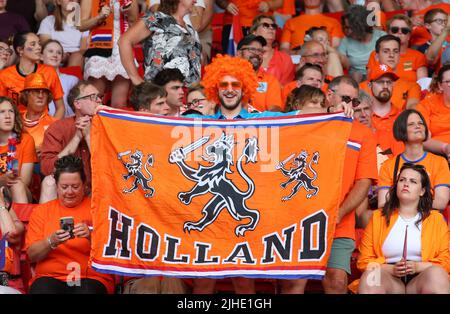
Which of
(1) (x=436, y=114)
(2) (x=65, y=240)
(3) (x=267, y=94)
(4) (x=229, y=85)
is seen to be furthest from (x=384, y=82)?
(2) (x=65, y=240)

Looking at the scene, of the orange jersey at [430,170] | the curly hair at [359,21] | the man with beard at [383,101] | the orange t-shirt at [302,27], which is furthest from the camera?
the orange t-shirt at [302,27]

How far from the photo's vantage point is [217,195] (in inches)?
345

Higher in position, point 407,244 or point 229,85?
point 229,85

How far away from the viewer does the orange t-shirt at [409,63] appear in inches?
505

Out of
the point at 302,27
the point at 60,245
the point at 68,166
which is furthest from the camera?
the point at 302,27

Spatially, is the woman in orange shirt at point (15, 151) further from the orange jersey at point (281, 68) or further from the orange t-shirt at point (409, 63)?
the orange t-shirt at point (409, 63)

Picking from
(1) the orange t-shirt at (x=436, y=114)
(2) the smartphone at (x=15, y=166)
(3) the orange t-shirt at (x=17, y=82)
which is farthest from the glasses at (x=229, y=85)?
(3) the orange t-shirt at (x=17, y=82)

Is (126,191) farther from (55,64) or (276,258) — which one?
(55,64)

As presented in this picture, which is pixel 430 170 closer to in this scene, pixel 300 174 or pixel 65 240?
pixel 300 174

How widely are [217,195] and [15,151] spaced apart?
2365 mm

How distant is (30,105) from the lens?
38.0ft

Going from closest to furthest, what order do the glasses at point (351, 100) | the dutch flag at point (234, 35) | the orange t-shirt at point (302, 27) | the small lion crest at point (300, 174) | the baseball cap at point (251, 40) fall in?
the small lion crest at point (300, 174) → the glasses at point (351, 100) → the baseball cap at point (251, 40) → the dutch flag at point (234, 35) → the orange t-shirt at point (302, 27)

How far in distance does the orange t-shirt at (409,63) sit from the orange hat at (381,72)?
59 cm

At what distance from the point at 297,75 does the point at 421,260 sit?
137 inches
